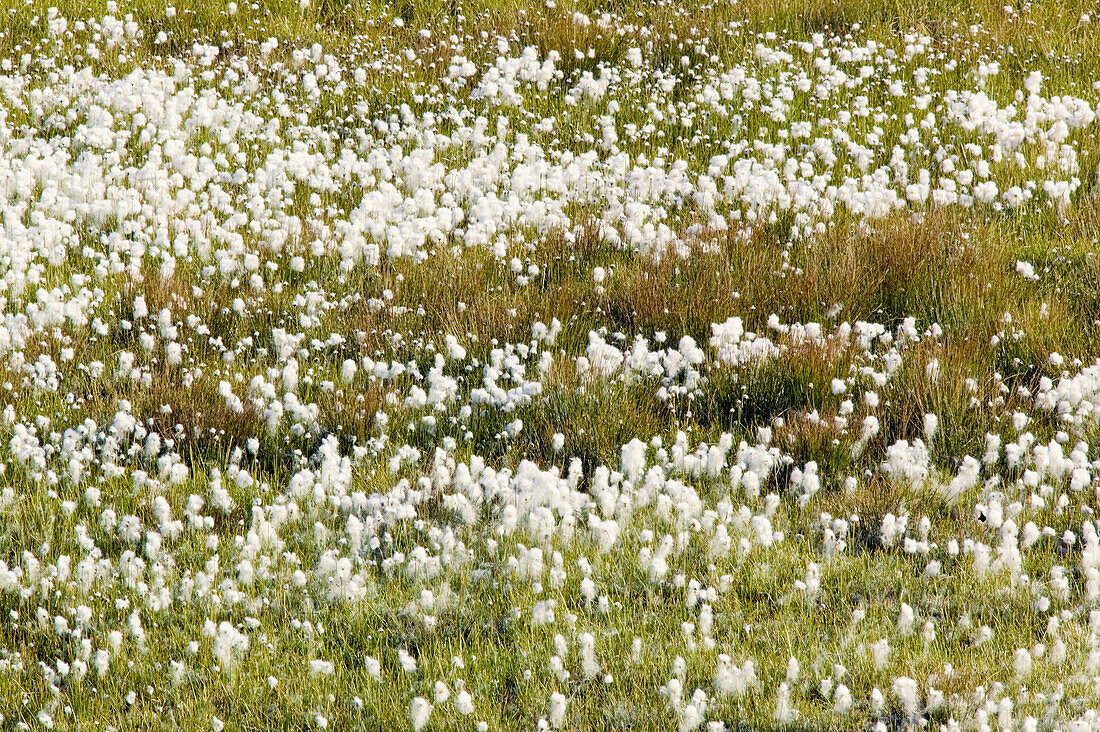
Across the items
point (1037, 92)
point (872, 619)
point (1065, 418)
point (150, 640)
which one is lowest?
point (150, 640)

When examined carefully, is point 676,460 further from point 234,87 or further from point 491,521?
point 234,87

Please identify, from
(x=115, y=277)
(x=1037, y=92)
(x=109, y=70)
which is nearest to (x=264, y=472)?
(x=115, y=277)

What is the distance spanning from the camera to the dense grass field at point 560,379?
12.6 ft

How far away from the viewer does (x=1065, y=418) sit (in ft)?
16.1

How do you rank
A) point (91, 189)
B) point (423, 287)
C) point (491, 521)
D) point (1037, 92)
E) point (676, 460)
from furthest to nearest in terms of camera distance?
point (1037, 92) → point (91, 189) → point (423, 287) → point (676, 460) → point (491, 521)

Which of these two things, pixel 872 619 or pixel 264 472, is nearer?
pixel 872 619

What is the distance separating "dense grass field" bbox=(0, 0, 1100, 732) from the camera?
12.6 feet

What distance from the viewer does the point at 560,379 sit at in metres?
5.31

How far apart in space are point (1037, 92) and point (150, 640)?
7025mm

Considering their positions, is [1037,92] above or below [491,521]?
above

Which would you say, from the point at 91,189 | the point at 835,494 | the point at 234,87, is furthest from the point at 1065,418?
the point at 234,87

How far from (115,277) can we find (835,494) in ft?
13.4

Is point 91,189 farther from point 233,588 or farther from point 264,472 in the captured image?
point 233,588

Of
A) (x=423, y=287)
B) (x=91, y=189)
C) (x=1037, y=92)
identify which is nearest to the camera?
(x=423, y=287)
